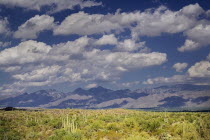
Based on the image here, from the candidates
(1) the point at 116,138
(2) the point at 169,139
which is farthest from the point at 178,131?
(1) the point at 116,138

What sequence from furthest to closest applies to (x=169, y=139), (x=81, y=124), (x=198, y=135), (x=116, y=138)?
(x=81, y=124)
(x=116, y=138)
(x=169, y=139)
(x=198, y=135)

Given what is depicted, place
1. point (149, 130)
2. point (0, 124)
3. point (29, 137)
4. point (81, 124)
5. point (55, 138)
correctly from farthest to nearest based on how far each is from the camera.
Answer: point (0, 124) < point (81, 124) < point (29, 137) < point (149, 130) < point (55, 138)

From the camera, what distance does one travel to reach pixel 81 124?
56219 mm

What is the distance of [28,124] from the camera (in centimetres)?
6197

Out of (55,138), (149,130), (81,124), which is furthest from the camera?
(81,124)

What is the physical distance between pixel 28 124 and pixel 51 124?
6.33 meters

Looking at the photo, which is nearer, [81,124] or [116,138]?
[116,138]

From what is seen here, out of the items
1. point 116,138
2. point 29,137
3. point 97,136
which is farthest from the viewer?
point 29,137

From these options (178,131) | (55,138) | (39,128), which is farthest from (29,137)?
(178,131)

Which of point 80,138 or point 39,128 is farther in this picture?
point 39,128

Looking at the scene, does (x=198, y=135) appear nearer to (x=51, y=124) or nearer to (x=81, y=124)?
(x=81, y=124)

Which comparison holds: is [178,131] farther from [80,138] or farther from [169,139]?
[80,138]

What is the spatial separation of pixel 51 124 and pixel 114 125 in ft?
61.0

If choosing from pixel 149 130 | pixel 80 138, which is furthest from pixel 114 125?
pixel 80 138
